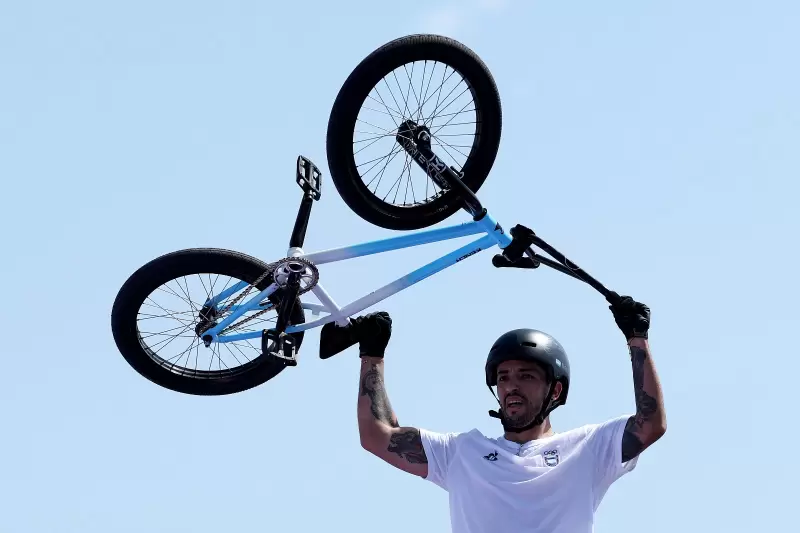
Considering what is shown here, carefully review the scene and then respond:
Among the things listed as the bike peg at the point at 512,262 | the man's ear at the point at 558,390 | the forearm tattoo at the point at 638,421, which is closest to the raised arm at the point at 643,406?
the forearm tattoo at the point at 638,421

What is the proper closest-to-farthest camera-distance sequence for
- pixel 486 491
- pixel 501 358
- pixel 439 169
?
pixel 486 491 → pixel 501 358 → pixel 439 169

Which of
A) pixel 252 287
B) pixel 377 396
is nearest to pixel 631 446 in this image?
pixel 377 396

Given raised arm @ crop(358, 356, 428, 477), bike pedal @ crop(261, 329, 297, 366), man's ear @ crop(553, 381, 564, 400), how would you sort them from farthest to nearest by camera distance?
bike pedal @ crop(261, 329, 297, 366) → man's ear @ crop(553, 381, 564, 400) → raised arm @ crop(358, 356, 428, 477)

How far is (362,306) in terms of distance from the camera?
38.5ft

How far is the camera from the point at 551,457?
23.8 feet

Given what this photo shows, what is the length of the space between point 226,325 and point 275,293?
53cm

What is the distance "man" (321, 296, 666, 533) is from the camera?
7051 mm

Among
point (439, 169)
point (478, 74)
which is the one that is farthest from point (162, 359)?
point (478, 74)

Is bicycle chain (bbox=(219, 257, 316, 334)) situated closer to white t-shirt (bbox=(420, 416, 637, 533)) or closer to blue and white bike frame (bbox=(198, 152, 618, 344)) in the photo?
blue and white bike frame (bbox=(198, 152, 618, 344))

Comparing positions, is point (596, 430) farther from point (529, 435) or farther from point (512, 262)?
point (512, 262)

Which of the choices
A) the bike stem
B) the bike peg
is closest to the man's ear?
the bike stem

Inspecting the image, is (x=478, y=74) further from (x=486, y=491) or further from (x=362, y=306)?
(x=486, y=491)

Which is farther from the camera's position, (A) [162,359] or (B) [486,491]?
(A) [162,359]

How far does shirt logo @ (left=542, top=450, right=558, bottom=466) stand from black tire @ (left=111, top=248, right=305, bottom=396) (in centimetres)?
437
